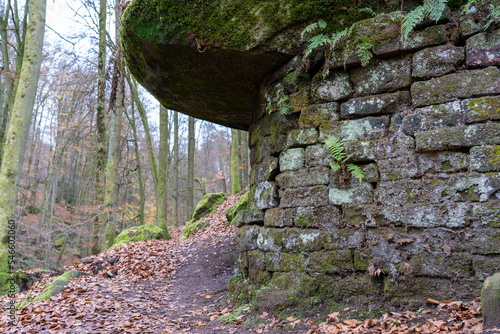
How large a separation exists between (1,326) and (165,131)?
32.1 ft

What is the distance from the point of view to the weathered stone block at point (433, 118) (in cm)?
288

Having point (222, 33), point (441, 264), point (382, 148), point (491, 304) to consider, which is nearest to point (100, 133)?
point (222, 33)

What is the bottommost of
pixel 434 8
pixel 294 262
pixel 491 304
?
pixel 491 304

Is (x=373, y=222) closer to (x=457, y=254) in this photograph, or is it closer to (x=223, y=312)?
(x=457, y=254)

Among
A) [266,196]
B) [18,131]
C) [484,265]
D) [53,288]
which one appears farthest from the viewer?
[18,131]

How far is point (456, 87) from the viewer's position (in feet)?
9.53

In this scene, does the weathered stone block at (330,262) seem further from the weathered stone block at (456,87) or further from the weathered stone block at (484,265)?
Result: the weathered stone block at (456,87)

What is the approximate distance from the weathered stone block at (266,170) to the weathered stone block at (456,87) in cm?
173

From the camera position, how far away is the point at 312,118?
11.8ft

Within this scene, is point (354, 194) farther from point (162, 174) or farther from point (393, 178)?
point (162, 174)

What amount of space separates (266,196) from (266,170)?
36 centimetres

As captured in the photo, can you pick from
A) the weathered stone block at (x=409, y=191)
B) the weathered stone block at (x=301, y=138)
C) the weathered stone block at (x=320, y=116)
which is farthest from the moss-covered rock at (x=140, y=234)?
the weathered stone block at (x=409, y=191)

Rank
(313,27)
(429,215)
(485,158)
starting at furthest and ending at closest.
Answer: (313,27)
(429,215)
(485,158)

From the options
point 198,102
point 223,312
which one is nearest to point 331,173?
point 223,312
